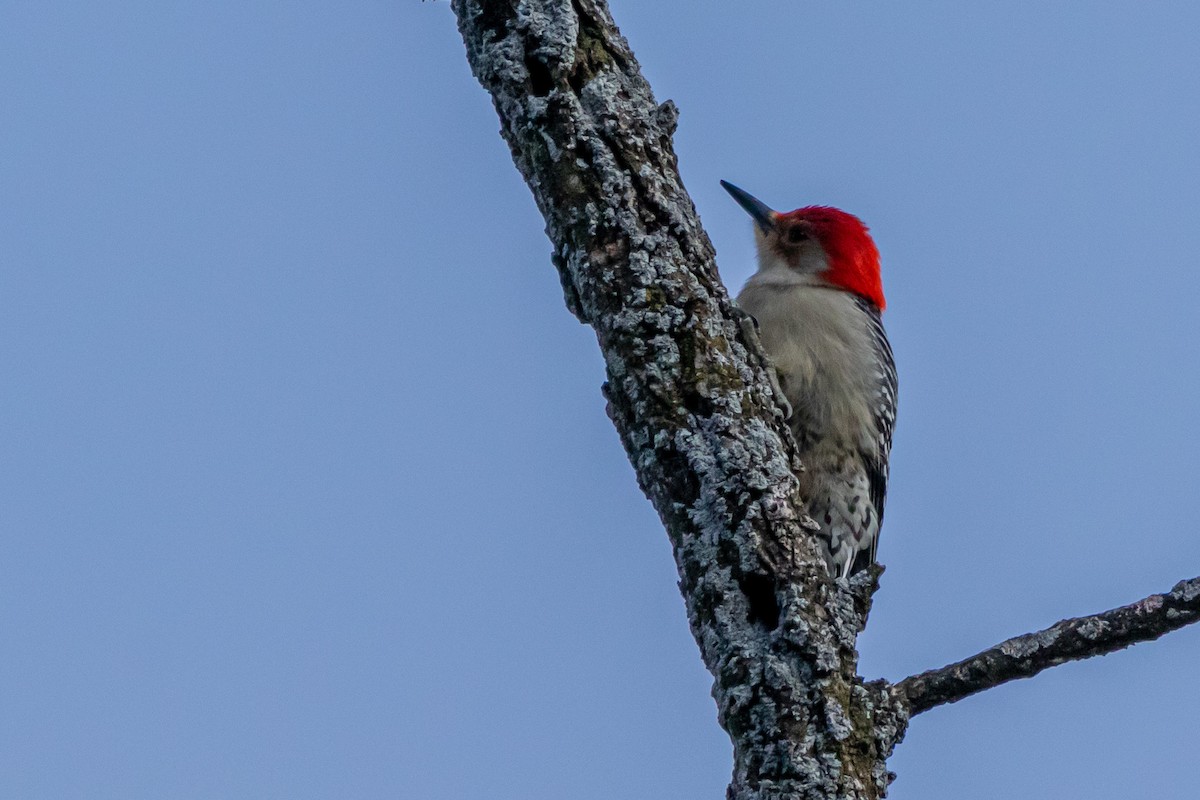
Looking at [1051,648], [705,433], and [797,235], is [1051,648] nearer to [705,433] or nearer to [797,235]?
[705,433]

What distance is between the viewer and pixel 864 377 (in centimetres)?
665

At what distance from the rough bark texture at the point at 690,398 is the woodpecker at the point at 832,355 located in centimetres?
206

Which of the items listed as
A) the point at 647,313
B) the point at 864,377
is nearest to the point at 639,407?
the point at 647,313

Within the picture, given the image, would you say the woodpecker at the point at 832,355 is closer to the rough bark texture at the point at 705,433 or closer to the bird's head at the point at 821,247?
the bird's head at the point at 821,247

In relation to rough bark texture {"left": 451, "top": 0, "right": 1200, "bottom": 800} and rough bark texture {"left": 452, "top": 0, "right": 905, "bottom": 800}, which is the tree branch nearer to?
rough bark texture {"left": 451, "top": 0, "right": 1200, "bottom": 800}

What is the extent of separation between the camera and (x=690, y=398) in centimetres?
373

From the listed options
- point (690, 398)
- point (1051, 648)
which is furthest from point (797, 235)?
point (1051, 648)

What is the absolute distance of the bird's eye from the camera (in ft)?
26.0

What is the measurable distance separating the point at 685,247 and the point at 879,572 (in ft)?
3.67

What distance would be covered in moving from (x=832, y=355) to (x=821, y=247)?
149 cm

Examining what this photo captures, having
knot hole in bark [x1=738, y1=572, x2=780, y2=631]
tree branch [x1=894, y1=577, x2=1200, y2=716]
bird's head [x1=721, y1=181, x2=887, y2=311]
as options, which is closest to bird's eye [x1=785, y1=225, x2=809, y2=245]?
bird's head [x1=721, y1=181, x2=887, y2=311]

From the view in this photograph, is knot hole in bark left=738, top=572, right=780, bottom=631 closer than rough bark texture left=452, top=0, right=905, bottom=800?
No

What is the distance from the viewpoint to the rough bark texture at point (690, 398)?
11.1 feet

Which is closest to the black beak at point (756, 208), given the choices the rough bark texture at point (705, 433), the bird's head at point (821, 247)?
the bird's head at point (821, 247)
